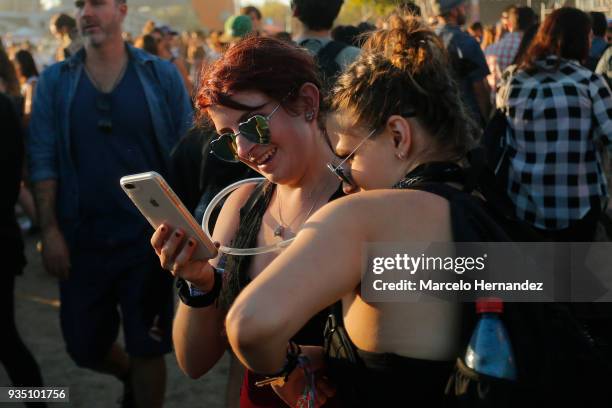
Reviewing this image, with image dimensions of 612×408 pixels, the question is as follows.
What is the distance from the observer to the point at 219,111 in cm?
232

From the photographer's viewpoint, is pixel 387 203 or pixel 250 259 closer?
pixel 387 203

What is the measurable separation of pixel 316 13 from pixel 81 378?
2.55 meters

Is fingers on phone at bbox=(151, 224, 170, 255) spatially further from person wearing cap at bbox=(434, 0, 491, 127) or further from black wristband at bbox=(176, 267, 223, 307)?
person wearing cap at bbox=(434, 0, 491, 127)

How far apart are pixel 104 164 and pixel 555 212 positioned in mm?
2294

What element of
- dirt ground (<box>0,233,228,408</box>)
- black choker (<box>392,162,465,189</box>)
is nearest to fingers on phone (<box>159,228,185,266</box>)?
black choker (<box>392,162,465,189</box>)

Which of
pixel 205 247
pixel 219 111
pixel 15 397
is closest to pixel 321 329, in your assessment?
pixel 205 247

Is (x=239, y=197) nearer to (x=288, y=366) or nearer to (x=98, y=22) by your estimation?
(x=288, y=366)

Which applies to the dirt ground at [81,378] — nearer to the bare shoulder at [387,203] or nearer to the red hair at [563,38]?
the red hair at [563,38]

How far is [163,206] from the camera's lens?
6.56 ft

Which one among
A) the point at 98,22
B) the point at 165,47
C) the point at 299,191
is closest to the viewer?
the point at 299,191

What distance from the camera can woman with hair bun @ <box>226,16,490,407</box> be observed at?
1.51 m

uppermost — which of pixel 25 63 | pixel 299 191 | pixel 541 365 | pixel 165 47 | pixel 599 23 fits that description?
pixel 541 365

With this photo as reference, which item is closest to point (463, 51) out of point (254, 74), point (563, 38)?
point (563, 38)

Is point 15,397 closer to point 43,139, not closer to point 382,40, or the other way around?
point 43,139
